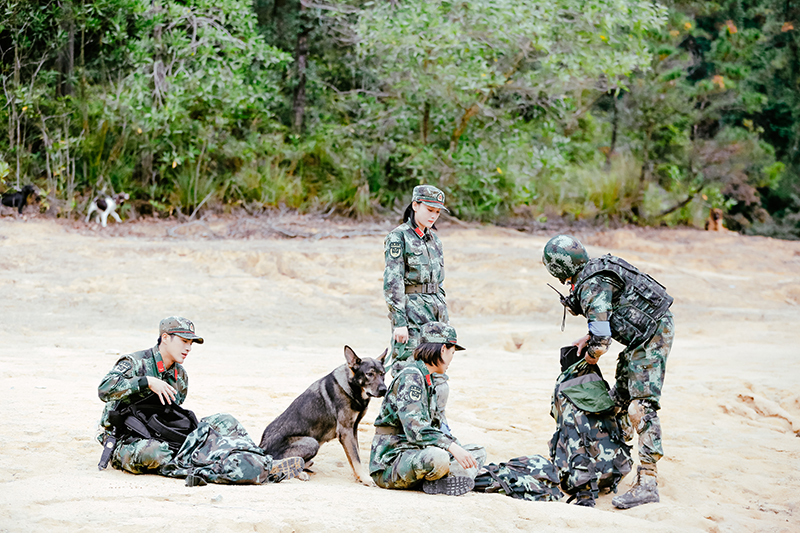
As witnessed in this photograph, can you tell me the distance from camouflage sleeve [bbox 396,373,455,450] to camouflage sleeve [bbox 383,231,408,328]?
0.89 metres

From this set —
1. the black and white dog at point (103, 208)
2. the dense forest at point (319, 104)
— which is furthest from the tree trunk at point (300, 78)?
the black and white dog at point (103, 208)

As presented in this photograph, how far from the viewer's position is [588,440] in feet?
16.3

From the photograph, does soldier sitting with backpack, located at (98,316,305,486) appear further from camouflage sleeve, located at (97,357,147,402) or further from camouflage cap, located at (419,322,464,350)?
camouflage cap, located at (419,322,464,350)

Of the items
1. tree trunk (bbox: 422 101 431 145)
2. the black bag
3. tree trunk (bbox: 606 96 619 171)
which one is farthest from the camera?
tree trunk (bbox: 606 96 619 171)

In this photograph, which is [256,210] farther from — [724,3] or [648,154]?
[724,3]

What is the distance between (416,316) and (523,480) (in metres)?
1.34

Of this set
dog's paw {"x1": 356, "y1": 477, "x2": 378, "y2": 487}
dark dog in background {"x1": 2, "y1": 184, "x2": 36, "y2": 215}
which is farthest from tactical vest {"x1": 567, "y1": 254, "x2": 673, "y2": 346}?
dark dog in background {"x1": 2, "y1": 184, "x2": 36, "y2": 215}

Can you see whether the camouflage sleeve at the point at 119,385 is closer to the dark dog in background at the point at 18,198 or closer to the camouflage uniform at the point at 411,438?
the camouflage uniform at the point at 411,438

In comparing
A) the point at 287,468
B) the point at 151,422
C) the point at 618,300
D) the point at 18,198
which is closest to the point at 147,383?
the point at 151,422

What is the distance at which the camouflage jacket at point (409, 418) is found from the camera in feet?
15.1

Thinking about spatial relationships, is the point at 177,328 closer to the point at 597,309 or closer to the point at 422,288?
the point at 422,288

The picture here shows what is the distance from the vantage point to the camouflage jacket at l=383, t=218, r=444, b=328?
5.51 metres

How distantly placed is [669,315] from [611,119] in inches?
853

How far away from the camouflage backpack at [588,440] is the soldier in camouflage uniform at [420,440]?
61 centimetres
